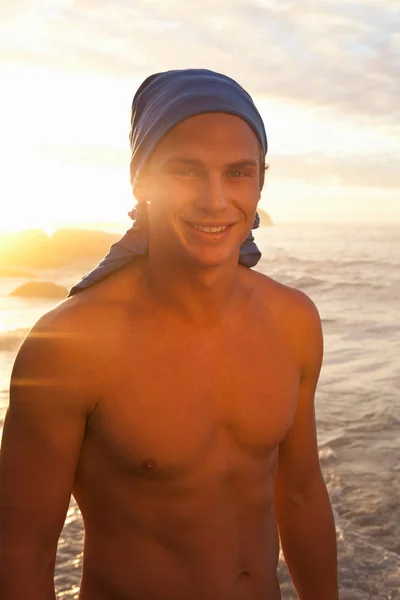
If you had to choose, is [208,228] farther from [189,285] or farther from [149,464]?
[149,464]

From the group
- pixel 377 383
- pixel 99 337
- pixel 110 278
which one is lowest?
pixel 377 383

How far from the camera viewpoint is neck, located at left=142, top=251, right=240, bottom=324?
85.9 inches

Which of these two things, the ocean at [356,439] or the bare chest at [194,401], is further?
the ocean at [356,439]

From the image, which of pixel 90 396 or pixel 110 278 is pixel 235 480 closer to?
pixel 90 396

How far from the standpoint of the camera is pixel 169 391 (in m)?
2.21

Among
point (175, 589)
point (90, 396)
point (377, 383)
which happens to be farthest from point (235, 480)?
point (377, 383)

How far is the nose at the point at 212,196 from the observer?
6.70 feet

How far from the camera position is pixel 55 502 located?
200cm

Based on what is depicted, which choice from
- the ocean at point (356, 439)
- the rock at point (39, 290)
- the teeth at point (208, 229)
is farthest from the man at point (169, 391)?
the rock at point (39, 290)

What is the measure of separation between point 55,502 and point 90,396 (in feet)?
1.08

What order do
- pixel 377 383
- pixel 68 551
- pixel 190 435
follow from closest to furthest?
pixel 190 435
pixel 68 551
pixel 377 383

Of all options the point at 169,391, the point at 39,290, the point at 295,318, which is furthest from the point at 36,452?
the point at 39,290

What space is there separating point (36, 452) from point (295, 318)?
1.05m

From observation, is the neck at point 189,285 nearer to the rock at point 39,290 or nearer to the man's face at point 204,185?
the man's face at point 204,185
